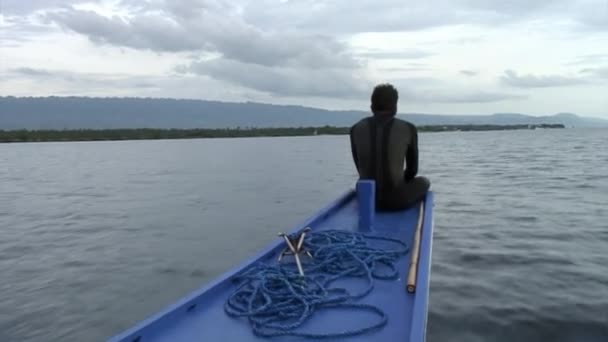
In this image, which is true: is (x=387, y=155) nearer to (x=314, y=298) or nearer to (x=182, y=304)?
(x=314, y=298)

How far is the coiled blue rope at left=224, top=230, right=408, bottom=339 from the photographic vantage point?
3.62 metres

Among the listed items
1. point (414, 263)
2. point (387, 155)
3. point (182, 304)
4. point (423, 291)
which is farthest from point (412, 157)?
point (182, 304)

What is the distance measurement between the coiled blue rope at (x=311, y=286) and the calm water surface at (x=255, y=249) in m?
1.85

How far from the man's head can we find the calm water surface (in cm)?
274

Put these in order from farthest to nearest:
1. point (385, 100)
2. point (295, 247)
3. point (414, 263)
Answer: point (385, 100), point (295, 247), point (414, 263)

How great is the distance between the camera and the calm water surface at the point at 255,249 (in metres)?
Answer: 6.79

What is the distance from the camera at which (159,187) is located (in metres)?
22.2

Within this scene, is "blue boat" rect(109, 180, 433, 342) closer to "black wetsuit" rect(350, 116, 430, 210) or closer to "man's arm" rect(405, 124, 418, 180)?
"black wetsuit" rect(350, 116, 430, 210)

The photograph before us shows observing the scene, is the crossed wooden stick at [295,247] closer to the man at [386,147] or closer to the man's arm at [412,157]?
the man at [386,147]

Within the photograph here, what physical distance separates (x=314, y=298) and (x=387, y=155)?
3270 mm

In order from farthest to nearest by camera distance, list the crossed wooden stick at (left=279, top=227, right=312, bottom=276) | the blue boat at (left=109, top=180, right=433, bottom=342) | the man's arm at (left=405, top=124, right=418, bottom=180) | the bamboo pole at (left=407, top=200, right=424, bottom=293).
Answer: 1. the man's arm at (left=405, top=124, right=418, bottom=180)
2. the crossed wooden stick at (left=279, top=227, right=312, bottom=276)
3. the bamboo pole at (left=407, top=200, right=424, bottom=293)
4. the blue boat at (left=109, top=180, right=433, bottom=342)

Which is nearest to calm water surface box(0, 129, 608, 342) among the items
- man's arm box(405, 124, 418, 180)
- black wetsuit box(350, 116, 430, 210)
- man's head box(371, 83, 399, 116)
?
black wetsuit box(350, 116, 430, 210)

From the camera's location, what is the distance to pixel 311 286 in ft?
14.0

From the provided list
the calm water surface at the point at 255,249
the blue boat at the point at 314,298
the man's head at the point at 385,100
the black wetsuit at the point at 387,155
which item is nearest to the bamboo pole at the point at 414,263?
the blue boat at the point at 314,298
